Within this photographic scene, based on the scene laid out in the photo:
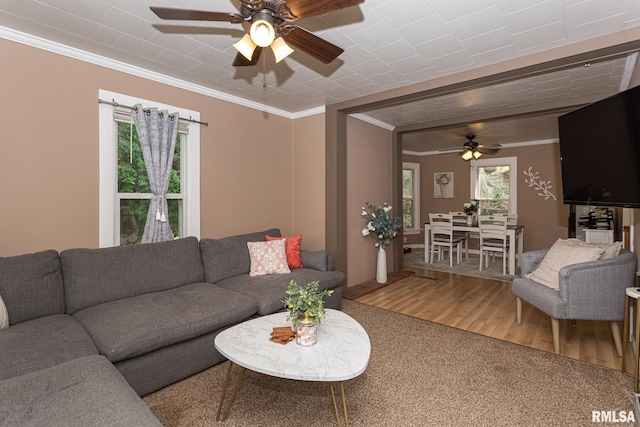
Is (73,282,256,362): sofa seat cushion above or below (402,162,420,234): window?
below

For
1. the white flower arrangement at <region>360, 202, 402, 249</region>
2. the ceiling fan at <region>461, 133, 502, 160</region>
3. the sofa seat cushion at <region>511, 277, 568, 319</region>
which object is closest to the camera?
the sofa seat cushion at <region>511, 277, 568, 319</region>

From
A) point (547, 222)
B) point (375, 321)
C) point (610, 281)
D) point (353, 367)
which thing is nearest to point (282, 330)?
point (353, 367)

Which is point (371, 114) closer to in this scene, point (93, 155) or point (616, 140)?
point (616, 140)

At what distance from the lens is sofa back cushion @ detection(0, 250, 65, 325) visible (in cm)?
205

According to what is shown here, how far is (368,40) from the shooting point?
246cm

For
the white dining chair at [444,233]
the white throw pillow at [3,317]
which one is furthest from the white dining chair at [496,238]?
the white throw pillow at [3,317]

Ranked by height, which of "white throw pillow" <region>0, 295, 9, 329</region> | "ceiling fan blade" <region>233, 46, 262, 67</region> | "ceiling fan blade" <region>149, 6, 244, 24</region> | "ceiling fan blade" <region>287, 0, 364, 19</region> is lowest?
"white throw pillow" <region>0, 295, 9, 329</region>

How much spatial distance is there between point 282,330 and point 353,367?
520mm

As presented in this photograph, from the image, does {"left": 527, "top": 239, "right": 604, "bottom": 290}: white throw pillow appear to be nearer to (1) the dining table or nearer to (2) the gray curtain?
(1) the dining table

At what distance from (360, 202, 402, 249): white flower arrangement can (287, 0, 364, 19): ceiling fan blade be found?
3.18 metres

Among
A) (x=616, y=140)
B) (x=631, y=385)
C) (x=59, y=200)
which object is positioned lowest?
(x=631, y=385)

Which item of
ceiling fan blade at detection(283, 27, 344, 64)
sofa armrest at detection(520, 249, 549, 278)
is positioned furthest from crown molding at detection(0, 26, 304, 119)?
sofa armrest at detection(520, 249, 549, 278)

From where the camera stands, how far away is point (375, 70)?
9.91 ft

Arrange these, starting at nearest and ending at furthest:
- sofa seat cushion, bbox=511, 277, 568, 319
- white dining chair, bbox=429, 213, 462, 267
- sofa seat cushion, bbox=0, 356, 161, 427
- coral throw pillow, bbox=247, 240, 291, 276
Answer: sofa seat cushion, bbox=0, 356, 161, 427 < sofa seat cushion, bbox=511, 277, 568, 319 < coral throw pillow, bbox=247, 240, 291, 276 < white dining chair, bbox=429, 213, 462, 267
